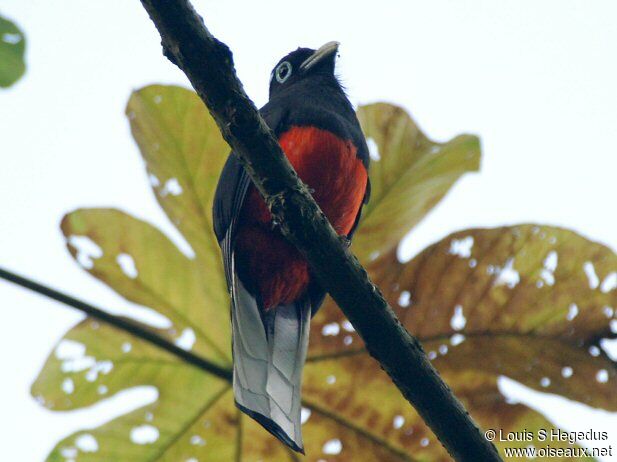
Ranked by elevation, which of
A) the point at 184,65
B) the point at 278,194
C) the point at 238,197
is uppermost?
the point at 184,65

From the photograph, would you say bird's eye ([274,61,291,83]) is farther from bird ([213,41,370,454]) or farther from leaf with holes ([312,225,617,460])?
leaf with holes ([312,225,617,460])

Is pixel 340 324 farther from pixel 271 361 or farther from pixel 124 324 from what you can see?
pixel 124 324

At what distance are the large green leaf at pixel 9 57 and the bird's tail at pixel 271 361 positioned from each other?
0.98 m

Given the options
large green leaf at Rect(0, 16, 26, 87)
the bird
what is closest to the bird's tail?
the bird

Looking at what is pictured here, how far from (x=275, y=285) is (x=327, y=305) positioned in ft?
0.80

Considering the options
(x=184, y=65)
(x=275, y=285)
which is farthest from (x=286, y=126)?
(x=184, y=65)

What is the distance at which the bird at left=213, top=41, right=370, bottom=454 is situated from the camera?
117 inches

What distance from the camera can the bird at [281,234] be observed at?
2963mm

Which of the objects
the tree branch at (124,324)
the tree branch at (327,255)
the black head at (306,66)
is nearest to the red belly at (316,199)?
the tree branch at (124,324)

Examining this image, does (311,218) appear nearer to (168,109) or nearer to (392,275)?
(392,275)

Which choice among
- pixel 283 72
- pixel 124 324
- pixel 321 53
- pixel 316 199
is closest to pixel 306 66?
pixel 321 53

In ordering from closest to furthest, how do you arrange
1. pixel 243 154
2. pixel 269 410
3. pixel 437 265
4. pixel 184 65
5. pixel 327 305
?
pixel 184 65 → pixel 243 154 → pixel 269 410 → pixel 437 265 → pixel 327 305

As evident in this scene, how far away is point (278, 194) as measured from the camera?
218cm

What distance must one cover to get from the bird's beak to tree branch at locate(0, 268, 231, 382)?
167 cm
